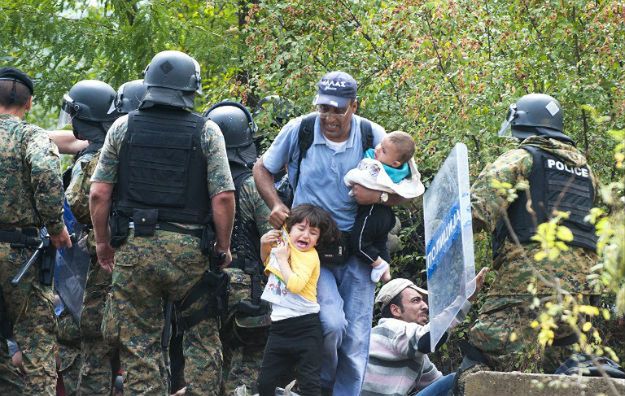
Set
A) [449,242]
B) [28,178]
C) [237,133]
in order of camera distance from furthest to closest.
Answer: [237,133]
[28,178]
[449,242]

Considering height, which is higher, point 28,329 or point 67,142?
point 67,142

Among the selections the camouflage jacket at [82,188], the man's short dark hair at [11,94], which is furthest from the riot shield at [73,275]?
Result: the man's short dark hair at [11,94]

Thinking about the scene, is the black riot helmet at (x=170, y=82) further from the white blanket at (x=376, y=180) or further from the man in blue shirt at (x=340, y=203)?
the white blanket at (x=376, y=180)

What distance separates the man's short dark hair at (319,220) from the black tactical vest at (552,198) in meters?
1.10

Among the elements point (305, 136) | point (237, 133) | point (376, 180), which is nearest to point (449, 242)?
point (376, 180)

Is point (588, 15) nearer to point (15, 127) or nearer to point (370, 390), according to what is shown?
point (370, 390)

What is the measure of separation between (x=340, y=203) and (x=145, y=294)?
128 cm

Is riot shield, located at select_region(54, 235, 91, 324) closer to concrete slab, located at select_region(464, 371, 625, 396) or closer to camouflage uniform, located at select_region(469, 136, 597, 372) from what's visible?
camouflage uniform, located at select_region(469, 136, 597, 372)

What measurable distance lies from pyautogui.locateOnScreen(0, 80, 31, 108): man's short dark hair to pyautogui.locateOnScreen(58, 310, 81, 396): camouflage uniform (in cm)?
174

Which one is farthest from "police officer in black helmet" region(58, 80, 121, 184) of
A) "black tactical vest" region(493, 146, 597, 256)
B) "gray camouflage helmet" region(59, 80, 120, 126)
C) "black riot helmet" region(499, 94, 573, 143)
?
"black tactical vest" region(493, 146, 597, 256)

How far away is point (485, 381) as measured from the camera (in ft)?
21.9

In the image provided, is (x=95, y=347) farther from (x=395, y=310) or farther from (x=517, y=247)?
(x=517, y=247)

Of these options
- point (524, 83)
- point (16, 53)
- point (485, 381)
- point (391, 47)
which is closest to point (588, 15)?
point (524, 83)

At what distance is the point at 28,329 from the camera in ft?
27.2
